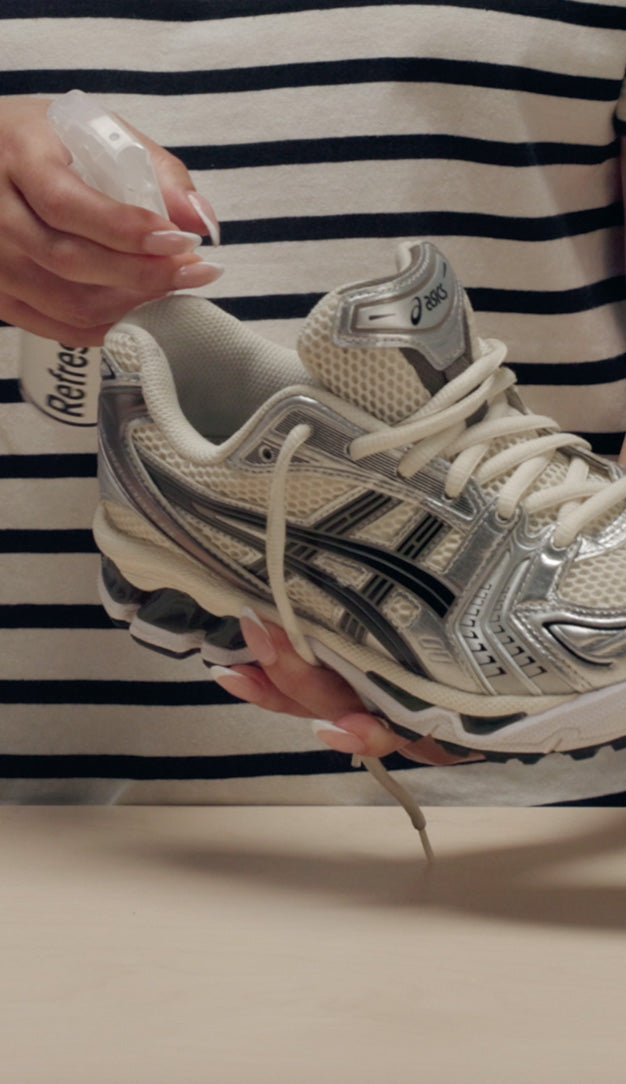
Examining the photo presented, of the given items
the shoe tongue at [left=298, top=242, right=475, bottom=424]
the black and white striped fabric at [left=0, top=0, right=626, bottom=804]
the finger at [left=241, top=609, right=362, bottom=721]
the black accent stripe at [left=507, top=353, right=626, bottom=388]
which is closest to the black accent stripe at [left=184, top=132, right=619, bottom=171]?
the black and white striped fabric at [left=0, top=0, right=626, bottom=804]

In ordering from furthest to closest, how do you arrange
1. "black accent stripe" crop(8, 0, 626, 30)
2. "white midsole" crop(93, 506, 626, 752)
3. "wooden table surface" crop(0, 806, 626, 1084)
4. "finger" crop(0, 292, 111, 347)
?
1. "black accent stripe" crop(8, 0, 626, 30)
2. "finger" crop(0, 292, 111, 347)
3. "white midsole" crop(93, 506, 626, 752)
4. "wooden table surface" crop(0, 806, 626, 1084)

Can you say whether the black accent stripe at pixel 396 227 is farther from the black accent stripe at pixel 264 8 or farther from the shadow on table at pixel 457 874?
the shadow on table at pixel 457 874

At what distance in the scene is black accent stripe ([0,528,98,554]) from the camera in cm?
81

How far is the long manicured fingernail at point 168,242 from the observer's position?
54 centimetres

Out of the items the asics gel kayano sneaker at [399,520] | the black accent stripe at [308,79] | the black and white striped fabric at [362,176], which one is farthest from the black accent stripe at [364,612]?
the black accent stripe at [308,79]

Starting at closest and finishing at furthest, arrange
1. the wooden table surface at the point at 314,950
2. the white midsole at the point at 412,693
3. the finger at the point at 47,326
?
the wooden table surface at the point at 314,950 → the white midsole at the point at 412,693 → the finger at the point at 47,326

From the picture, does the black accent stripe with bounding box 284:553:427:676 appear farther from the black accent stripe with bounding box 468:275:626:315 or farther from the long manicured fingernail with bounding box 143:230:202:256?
the black accent stripe with bounding box 468:275:626:315

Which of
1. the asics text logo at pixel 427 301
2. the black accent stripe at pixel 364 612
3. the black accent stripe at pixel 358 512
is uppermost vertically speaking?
the asics text logo at pixel 427 301

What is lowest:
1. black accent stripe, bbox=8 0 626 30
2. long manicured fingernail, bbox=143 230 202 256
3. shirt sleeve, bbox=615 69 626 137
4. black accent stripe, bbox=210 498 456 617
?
black accent stripe, bbox=210 498 456 617

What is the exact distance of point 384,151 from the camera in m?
0.78

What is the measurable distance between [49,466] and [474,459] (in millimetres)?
378

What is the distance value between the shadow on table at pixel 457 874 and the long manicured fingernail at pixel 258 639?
0.40ft

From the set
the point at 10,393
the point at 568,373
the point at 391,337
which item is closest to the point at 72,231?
the point at 391,337

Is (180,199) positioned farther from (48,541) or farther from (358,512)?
(48,541)
